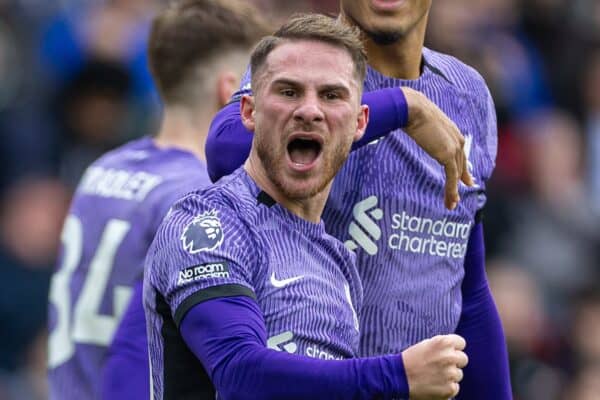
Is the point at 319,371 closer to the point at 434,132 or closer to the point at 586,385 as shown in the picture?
the point at 434,132

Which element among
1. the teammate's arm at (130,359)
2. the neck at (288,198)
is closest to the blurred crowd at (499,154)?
the teammate's arm at (130,359)

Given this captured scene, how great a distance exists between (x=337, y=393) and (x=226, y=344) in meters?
0.28

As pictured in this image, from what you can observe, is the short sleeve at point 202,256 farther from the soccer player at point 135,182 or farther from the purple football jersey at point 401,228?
the soccer player at point 135,182

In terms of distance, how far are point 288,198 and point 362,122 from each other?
29 centimetres

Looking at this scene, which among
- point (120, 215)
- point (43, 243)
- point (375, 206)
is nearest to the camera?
point (375, 206)

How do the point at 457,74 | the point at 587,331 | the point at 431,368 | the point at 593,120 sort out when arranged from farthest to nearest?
the point at 593,120, the point at 587,331, the point at 457,74, the point at 431,368

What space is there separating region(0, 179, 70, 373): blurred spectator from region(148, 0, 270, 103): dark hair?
127 inches

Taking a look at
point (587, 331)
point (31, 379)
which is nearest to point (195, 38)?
point (31, 379)

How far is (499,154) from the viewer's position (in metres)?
9.92

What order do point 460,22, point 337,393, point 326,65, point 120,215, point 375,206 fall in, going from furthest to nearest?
point 460,22
point 120,215
point 375,206
point 326,65
point 337,393

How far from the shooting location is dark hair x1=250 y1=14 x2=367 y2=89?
388 cm

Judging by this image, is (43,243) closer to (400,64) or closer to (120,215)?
(120,215)

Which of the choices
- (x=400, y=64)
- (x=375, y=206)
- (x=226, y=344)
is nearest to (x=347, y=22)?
(x=400, y=64)

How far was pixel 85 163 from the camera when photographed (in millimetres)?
9562
